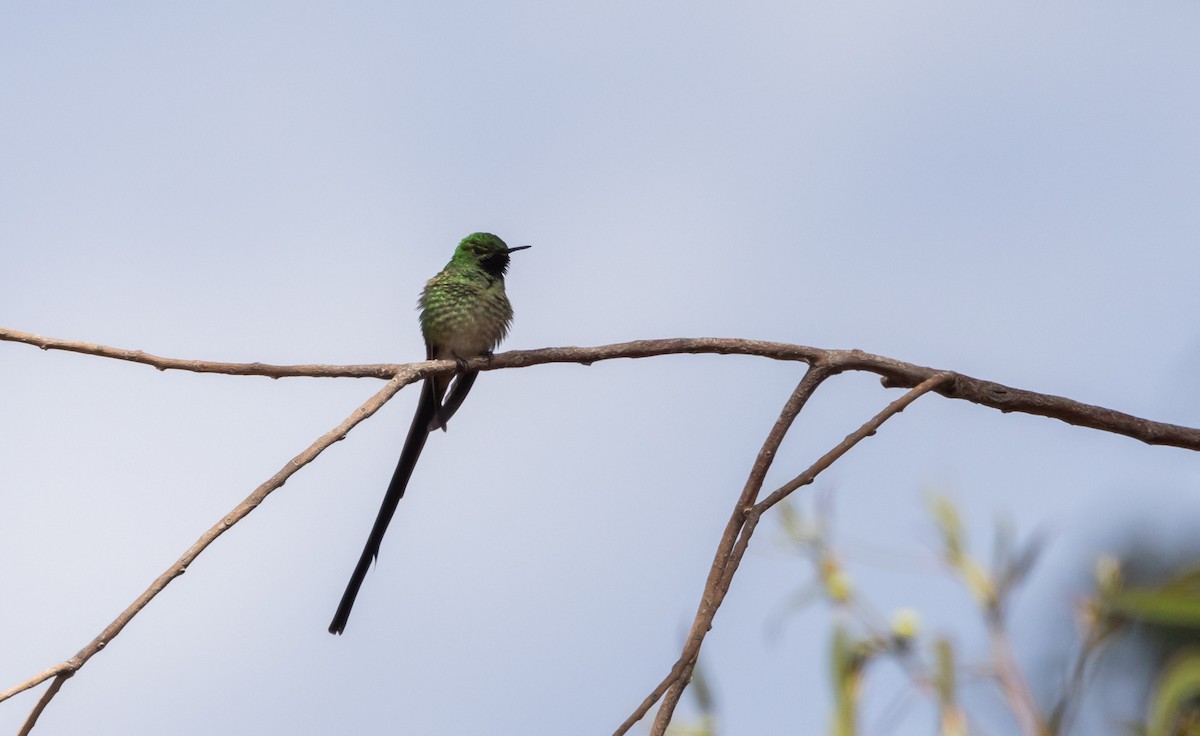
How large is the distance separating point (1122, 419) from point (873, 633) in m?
0.57

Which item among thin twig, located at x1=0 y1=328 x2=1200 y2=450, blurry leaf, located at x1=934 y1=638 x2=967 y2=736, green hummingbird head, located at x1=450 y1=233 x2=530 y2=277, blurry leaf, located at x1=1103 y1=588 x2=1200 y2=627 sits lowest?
blurry leaf, located at x1=934 y1=638 x2=967 y2=736

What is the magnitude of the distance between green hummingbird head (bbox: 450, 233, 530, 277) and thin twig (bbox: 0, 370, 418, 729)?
303 cm

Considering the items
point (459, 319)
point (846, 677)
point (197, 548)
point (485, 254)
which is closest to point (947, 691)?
point (846, 677)

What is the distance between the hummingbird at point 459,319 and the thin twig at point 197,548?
157cm

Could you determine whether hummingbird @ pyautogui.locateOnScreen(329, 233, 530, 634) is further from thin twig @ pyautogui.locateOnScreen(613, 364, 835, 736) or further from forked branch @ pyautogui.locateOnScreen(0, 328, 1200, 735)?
thin twig @ pyautogui.locateOnScreen(613, 364, 835, 736)

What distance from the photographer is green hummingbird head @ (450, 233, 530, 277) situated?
5.23 metres

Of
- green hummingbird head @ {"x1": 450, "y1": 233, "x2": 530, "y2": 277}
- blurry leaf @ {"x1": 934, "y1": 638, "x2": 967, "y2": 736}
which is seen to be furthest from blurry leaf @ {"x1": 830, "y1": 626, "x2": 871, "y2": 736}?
green hummingbird head @ {"x1": 450, "y1": 233, "x2": 530, "y2": 277}

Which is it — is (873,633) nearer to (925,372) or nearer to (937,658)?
(937,658)

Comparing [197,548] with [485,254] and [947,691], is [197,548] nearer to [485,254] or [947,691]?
[947,691]

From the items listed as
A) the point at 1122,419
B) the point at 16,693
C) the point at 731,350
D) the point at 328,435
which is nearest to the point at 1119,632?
the point at 1122,419

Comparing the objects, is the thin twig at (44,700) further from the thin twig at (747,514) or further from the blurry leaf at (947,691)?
the blurry leaf at (947,691)

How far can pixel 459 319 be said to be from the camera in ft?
15.9

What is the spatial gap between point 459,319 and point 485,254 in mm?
506

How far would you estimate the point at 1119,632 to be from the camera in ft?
5.72
